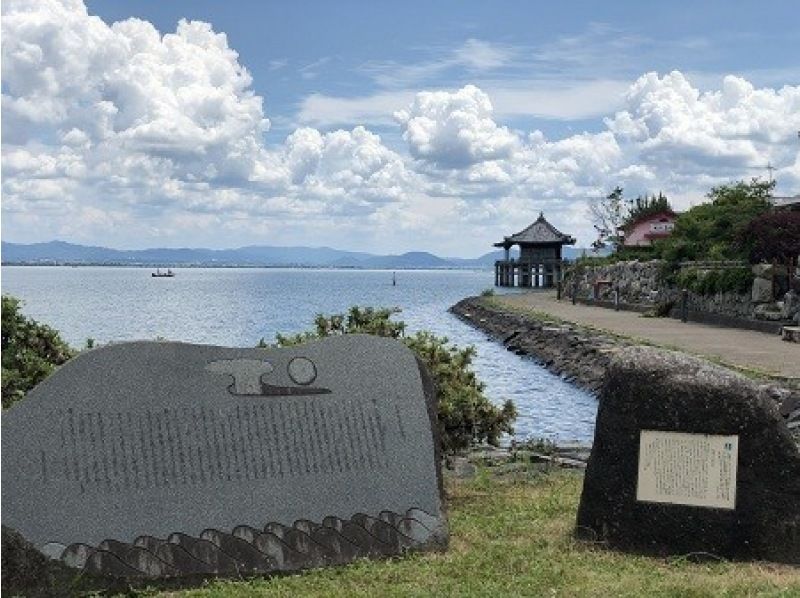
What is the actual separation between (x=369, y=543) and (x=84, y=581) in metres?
1.85

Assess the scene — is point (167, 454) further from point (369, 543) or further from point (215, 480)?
point (369, 543)

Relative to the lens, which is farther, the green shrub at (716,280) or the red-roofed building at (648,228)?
the red-roofed building at (648,228)

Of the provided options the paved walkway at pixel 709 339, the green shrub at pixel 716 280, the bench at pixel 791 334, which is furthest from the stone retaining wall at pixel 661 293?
the bench at pixel 791 334

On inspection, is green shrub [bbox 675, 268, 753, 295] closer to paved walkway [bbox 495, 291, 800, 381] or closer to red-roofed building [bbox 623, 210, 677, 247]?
paved walkway [bbox 495, 291, 800, 381]

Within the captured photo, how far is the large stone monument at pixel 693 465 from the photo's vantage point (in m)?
7.49

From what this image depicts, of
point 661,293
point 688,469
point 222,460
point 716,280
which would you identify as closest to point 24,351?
point 222,460

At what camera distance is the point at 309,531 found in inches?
281

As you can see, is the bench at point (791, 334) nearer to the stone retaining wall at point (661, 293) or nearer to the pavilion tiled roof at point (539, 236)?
the stone retaining wall at point (661, 293)

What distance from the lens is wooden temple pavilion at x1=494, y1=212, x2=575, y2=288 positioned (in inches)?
3344

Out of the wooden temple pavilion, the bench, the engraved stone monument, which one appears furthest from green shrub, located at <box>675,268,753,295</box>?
the wooden temple pavilion

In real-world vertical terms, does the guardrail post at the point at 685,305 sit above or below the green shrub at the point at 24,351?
below

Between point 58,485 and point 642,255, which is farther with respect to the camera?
point 642,255

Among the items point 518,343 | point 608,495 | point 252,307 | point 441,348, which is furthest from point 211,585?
point 252,307

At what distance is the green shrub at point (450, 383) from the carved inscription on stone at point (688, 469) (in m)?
2.34
